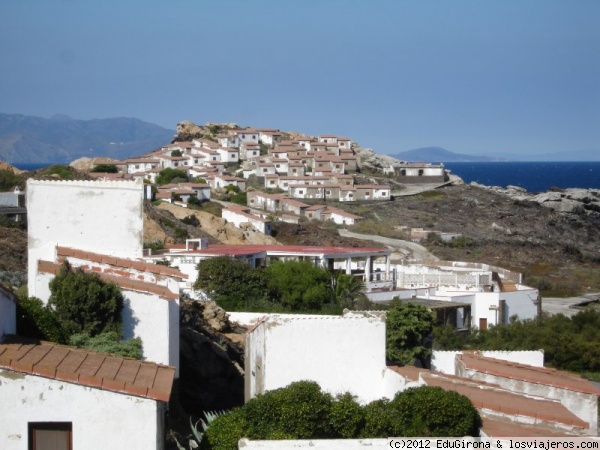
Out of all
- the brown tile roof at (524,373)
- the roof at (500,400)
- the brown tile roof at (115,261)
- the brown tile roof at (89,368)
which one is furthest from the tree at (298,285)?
the brown tile roof at (89,368)

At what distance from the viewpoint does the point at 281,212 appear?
247 feet

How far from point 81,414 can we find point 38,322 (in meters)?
3.43

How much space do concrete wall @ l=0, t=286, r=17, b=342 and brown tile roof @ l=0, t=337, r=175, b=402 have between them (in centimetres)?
25

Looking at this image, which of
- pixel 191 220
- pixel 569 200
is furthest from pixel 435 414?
pixel 569 200

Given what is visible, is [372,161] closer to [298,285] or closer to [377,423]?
[298,285]

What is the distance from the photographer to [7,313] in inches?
474

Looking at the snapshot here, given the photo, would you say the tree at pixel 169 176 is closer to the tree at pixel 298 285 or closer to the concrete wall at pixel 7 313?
the tree at pixel 298 285

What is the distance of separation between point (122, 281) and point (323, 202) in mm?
72155

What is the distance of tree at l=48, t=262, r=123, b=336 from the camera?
1402 cm

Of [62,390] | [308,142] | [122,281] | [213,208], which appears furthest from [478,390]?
[308,142]

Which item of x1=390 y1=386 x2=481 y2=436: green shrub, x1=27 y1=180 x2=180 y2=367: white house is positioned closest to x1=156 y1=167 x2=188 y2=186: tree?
x1=27 y1=180 x2=180 y2=367: white house

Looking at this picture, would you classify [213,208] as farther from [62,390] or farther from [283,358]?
[62,390]

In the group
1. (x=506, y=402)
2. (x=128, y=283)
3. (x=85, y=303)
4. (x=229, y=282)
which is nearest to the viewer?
(x=85, y=303)

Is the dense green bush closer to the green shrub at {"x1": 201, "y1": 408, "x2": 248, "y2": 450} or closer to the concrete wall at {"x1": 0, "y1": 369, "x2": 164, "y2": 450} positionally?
the green shrub at {"x1": 201, "y1": 408, "x2": 248, "y2": 450}
